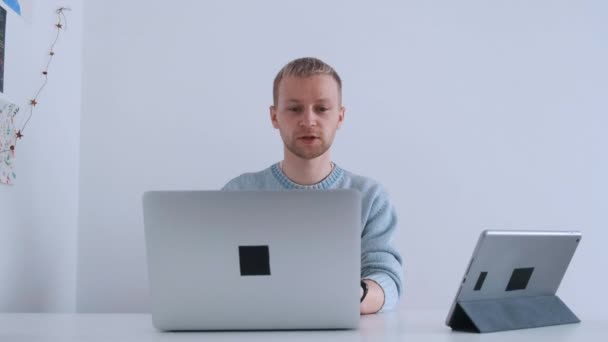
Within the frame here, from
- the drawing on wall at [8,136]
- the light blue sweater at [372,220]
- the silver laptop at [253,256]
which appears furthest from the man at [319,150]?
the drawing on wall at [8,136]

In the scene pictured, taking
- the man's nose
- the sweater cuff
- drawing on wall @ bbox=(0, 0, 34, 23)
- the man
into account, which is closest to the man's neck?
the man

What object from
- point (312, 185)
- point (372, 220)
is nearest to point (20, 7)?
point (312, 185)

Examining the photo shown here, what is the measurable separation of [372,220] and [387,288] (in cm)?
34

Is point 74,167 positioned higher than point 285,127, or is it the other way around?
point 285,127

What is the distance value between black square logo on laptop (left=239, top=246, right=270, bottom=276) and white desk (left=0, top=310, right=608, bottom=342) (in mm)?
89

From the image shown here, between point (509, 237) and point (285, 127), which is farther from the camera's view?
point (285, 127)

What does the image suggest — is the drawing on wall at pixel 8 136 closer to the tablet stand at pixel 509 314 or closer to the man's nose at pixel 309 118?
the man's nose at pixel 309 118

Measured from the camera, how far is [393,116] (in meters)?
2.21

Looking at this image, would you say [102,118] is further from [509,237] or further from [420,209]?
[509,237]

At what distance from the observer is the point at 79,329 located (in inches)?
40.0

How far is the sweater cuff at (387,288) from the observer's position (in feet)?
4.57

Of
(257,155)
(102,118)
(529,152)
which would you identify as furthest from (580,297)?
(102,118)

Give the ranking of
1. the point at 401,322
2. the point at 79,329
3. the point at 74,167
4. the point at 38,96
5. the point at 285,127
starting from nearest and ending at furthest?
the point at 79,329 → the point at 401,322 → the point at 285,127 → the point at 38,96 → the point at 74,167

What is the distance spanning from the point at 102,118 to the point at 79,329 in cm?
130
